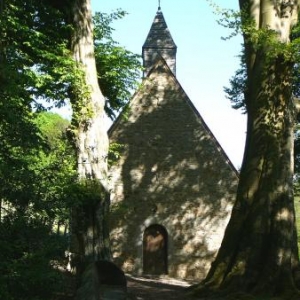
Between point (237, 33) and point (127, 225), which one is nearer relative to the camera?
point (237, 33)

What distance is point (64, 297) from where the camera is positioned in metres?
7.96

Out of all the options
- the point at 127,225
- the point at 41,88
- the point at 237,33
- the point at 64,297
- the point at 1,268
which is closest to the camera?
the point at 1,268

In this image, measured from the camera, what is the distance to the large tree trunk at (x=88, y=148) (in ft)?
33.4

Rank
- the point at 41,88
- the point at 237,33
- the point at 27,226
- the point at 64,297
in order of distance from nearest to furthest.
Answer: the point at 27,226, the point at 64,297, the point at 237,33, the point at 41,88

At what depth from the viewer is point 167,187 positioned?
19094 millimetres

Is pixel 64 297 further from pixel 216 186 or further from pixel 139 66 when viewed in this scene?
pixel 216 186

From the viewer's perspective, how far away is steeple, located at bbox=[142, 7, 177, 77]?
2464 cm

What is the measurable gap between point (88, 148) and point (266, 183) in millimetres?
3990

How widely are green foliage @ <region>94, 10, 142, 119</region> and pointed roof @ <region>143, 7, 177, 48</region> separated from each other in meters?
8.95

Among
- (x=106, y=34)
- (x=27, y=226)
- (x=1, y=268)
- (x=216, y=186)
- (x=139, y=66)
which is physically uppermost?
(x=106, y=34)

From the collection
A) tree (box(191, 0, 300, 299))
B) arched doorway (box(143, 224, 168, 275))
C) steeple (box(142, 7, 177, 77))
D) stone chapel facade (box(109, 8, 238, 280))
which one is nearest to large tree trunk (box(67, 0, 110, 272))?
tree (box(191, 0, 300, 299))

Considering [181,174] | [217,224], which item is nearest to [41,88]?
[181,174]

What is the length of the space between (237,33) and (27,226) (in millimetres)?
6049

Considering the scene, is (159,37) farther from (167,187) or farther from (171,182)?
(167,187)
